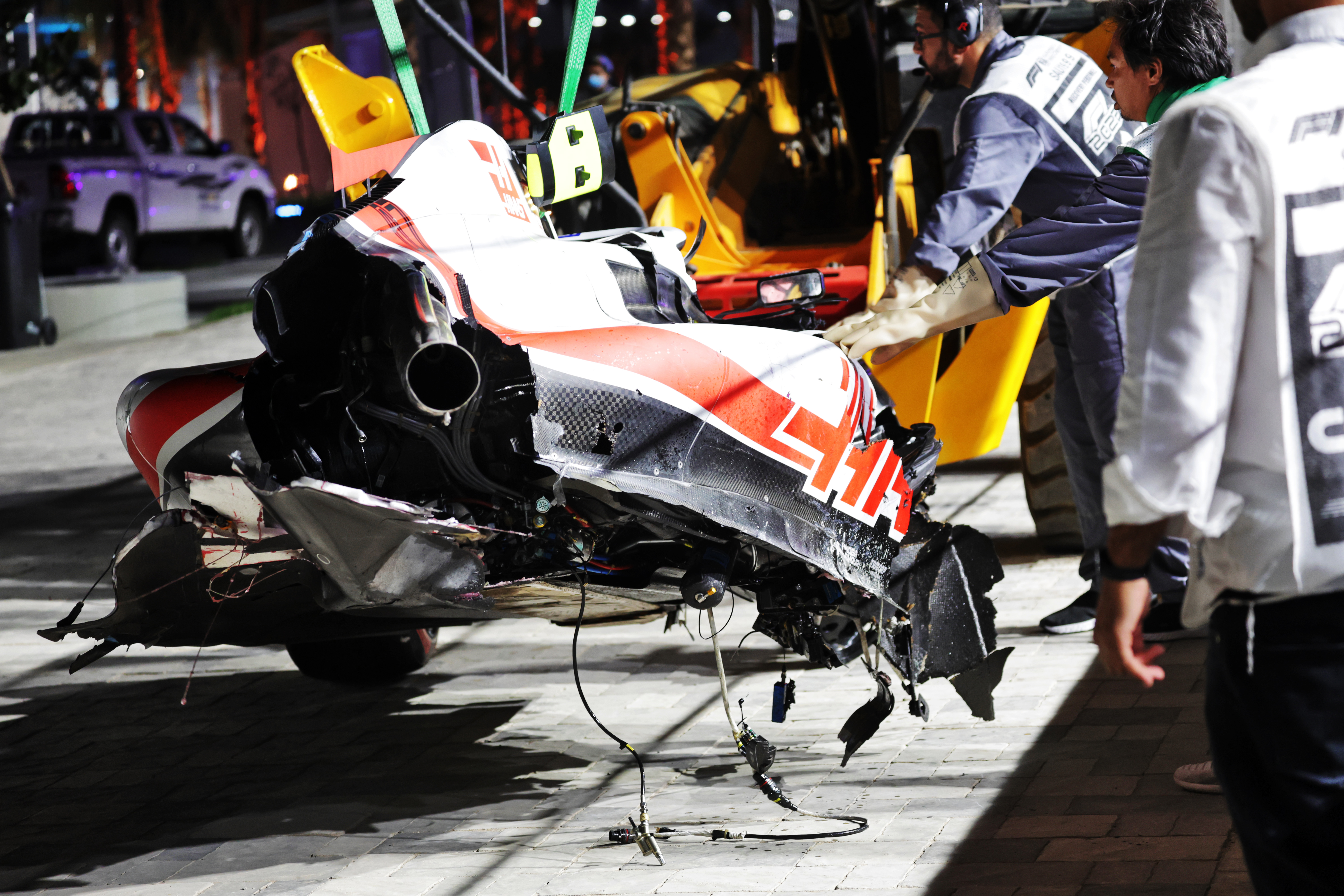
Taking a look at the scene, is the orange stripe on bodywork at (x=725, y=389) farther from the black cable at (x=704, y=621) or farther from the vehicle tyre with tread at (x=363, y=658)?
the vehicle tyre with tread at (x=363, y=658)

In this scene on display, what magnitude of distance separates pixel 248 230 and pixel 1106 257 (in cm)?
1996

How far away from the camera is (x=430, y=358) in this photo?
334 centimetres

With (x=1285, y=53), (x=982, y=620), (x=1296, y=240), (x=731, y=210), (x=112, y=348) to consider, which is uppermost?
(x=1285, y=53)

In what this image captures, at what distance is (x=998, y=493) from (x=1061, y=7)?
7.40ft

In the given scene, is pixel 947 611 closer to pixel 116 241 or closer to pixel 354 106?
pixel 354 106

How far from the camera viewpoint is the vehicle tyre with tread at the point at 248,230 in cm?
2255

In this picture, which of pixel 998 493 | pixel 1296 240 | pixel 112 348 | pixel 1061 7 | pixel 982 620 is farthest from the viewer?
pixel 112 348

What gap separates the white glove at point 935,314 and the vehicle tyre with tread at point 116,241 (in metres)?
17.4

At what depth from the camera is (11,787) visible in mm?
4500

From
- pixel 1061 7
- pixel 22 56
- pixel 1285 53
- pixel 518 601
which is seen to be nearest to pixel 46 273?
pixel 22 56

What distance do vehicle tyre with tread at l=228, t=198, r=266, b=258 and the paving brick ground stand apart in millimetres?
17325

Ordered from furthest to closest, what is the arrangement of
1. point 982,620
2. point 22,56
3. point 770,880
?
point 22,56
point 982,620
point 770,880

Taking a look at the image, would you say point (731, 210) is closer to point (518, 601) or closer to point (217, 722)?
point (217, 722)

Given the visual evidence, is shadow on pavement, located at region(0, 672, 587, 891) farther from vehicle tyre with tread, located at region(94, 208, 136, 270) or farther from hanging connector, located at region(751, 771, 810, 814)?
vehicle tyre with tread, located at region(94, 208, 136, 270)
